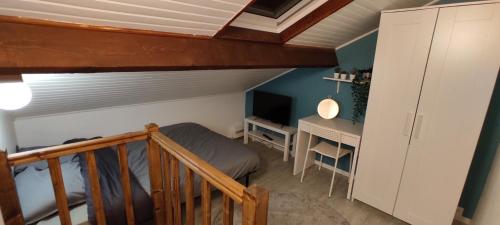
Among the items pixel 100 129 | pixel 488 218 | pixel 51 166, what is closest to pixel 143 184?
pixel 51 166

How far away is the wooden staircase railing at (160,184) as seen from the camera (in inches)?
35.2

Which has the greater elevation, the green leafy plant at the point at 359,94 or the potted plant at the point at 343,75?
the potted plant at the point at 343,75

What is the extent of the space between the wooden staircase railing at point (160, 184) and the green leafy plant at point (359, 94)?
222 cm

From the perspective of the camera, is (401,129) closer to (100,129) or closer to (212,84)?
(212,84)

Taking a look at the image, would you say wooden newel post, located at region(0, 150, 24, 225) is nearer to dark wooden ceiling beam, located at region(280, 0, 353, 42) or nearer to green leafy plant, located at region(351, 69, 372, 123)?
dark wooden ceiling beam, located at region(280, 0, 353, 42)

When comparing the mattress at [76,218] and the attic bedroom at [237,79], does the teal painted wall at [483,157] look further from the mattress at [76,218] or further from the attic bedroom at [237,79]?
the mattress at [76,218]

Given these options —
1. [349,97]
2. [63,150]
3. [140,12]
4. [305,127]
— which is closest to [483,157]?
[349,97]

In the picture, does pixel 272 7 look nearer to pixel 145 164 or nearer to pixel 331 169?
pixel 145 164

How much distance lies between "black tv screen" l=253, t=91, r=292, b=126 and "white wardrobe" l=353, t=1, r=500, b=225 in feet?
4.52

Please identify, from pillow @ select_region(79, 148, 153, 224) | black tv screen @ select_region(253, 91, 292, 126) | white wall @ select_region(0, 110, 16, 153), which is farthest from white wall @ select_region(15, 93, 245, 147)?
pillow @ select_region(79, 148, 153, 224)

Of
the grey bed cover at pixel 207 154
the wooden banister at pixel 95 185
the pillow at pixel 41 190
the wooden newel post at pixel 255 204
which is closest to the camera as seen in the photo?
the wooden newel post at pixel 255 204

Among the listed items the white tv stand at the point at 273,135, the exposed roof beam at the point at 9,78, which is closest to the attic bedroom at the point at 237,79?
the exposed roof beam at the point at 9,78

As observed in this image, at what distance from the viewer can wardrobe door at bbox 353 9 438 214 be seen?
189 cm

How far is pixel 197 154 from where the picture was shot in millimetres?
2689
